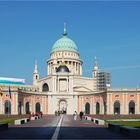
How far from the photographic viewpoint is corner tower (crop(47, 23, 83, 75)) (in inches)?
6201

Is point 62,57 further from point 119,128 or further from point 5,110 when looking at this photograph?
point 119,128

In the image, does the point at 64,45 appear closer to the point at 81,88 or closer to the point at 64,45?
the point at 64,45

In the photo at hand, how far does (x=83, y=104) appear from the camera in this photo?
13962 centimetres

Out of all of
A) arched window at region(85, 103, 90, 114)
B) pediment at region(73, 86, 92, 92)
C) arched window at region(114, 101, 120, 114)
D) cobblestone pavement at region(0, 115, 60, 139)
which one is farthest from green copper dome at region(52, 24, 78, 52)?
cobblestone pavement at region(0, 115, 60, 139)

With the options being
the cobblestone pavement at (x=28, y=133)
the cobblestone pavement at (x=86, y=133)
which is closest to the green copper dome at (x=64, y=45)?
the cobblestone pavement at (x=28, y=133)

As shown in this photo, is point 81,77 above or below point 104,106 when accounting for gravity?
above

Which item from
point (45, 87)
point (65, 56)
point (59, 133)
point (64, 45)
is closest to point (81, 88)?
point (45, 87)

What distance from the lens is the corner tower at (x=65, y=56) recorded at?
157500 mm

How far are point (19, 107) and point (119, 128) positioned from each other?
3827 inches

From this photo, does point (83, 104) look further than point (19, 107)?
Yes

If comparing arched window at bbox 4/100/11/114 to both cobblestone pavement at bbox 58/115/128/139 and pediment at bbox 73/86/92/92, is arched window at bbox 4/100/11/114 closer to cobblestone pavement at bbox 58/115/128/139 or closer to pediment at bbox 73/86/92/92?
pediment at bbox 73/86/92/92

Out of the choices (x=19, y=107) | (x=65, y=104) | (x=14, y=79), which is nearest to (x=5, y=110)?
(x=19, y=107)

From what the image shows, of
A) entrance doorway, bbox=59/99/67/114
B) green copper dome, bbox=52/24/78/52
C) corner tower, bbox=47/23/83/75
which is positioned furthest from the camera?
green copper dome, bbox=52/24/78/52

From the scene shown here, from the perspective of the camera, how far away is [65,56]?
158500 mm
